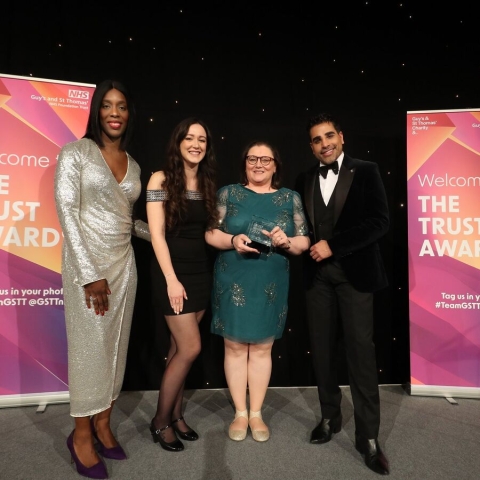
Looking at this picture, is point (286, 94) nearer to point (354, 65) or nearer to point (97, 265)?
point (354, 65)

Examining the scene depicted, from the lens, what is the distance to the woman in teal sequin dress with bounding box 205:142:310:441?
2.17m

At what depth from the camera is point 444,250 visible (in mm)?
2867

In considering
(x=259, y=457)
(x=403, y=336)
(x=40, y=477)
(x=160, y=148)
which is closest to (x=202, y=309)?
(x=259, y=457)

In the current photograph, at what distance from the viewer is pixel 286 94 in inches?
124

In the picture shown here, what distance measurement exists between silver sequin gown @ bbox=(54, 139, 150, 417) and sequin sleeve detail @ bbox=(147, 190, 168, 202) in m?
0.15

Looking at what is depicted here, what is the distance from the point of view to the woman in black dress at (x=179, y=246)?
80.9 inches

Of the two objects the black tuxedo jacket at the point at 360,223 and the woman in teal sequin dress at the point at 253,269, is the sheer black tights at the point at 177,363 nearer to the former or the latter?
the woman in teal sequin dress at the point at 253,269

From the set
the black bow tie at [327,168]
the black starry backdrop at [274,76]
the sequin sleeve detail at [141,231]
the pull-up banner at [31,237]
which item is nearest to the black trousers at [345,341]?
the black bow tie at [327,168]

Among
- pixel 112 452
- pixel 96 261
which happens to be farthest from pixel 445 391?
pixel 96 261

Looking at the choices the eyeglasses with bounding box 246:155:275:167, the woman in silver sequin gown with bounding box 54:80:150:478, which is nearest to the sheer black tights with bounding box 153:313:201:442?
the woman in silver sequin gown with bounding box 54:80:150:478

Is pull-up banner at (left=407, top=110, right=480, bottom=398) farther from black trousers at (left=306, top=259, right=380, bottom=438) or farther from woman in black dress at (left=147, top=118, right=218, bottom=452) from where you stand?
woman in black dress at (left=147, top=118, right=218, bottom=452)

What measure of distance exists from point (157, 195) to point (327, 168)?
Answer: 95cm

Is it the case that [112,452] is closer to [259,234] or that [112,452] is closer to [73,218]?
[73,218]

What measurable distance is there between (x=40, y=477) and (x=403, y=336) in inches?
105
